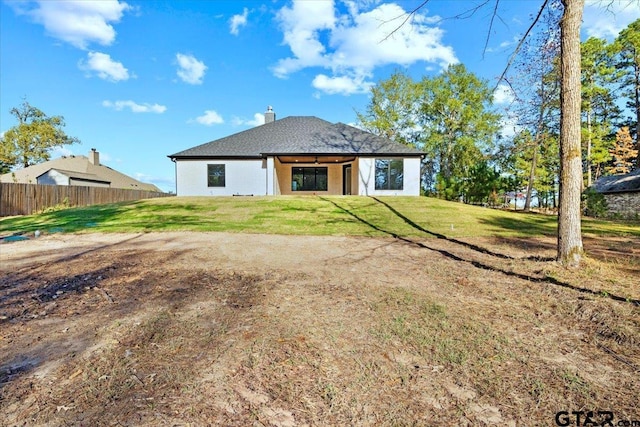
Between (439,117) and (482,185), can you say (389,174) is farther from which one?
(439,117)

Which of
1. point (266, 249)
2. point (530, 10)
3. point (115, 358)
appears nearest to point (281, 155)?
point (266, 249)

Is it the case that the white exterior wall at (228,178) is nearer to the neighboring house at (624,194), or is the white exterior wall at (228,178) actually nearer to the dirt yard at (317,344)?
the dirt yard at (317,344)

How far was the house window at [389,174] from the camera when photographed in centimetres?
1724

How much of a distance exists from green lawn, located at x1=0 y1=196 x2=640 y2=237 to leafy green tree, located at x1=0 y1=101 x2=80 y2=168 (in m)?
29.4

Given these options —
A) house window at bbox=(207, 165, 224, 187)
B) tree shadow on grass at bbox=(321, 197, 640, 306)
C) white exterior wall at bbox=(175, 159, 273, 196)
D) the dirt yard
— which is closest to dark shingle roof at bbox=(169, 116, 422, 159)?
white exterior wall at bbox=(175, 159, 273, 196)

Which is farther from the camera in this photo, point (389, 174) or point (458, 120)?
point (458, 120)

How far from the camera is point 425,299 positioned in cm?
342

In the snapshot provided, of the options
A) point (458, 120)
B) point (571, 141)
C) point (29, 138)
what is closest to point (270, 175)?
point (571, 141)

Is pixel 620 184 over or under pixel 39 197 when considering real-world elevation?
over

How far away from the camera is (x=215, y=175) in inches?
700

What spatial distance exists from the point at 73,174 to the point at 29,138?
1331 centimetres

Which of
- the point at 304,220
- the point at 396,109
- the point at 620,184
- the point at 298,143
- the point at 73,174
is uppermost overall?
the point at 396,109

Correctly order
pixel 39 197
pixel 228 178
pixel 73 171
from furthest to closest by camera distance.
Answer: pixel 73 171 → pixel 228 178 → pixel 39 197

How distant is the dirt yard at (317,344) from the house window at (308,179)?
1541 cm
